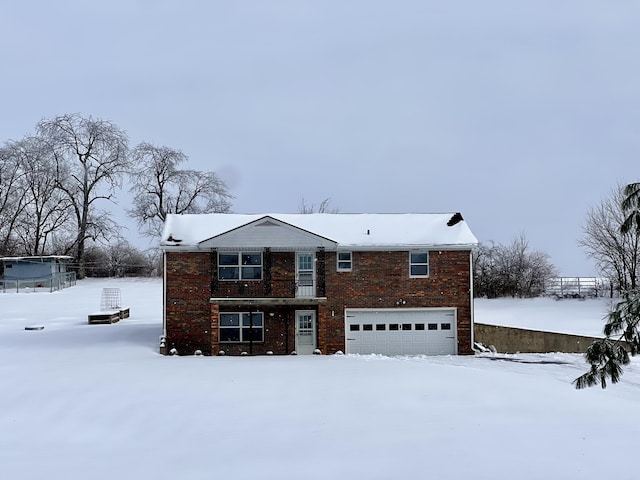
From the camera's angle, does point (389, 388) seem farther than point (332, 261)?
No

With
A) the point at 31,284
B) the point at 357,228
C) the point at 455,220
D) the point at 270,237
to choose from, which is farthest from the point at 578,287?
the point at 31,284

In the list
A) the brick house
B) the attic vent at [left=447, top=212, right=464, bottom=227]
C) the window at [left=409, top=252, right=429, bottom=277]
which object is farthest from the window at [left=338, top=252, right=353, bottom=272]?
the attic vent at [left=447, top=212, right=464, bottom=227]

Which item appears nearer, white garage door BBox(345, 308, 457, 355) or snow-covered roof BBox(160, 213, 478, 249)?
snow-covered roof BBox(160, 213, 478, 249)

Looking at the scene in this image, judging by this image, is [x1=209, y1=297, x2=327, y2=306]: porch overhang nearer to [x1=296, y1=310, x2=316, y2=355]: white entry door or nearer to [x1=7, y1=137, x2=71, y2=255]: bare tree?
[x1=296, y1=310, x2=316, y2=355]: white entry door

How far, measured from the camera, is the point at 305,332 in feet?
80.8

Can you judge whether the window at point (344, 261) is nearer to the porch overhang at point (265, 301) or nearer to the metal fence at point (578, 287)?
the porch overhang at point (265, 301)

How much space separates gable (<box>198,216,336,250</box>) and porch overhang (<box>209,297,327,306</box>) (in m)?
2.23

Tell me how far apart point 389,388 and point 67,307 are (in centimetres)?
2540

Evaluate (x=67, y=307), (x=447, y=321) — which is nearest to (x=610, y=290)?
(x=447, y=321)

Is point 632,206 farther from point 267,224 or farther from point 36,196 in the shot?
point 36,196

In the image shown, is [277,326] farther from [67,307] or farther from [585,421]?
[67,307]

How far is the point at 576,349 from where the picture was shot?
1019 inches

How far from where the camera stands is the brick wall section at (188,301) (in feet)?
77.8

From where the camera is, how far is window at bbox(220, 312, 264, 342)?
2448 cm
